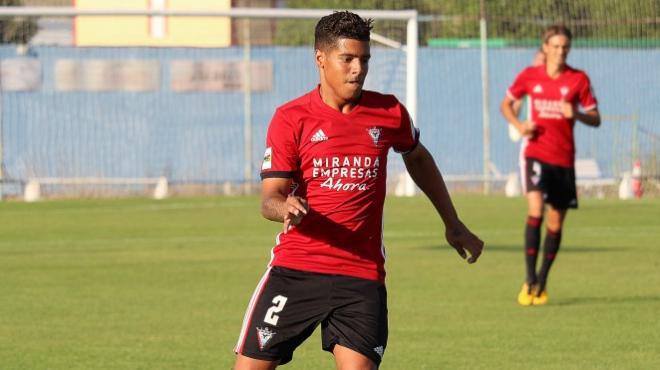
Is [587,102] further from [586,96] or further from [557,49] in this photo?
[557,49]

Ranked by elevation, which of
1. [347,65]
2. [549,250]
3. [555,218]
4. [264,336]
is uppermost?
[347,65]

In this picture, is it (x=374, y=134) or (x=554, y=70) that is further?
(x=554, y=70)

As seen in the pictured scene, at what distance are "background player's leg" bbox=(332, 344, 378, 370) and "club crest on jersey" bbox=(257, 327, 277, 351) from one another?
0.98 feet

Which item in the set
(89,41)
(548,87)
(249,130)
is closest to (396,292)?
(548,87)

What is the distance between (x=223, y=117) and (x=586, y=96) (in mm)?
18459

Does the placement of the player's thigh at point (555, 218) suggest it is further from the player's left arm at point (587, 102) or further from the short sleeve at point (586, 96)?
the short sleeve at point (586, 96)

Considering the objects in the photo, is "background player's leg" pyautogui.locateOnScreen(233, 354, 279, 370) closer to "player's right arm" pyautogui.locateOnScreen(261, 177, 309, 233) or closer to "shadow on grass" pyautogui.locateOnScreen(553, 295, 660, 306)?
"player's right arm" pyautogui.locateOnScreen(261, 177, 309, 233)

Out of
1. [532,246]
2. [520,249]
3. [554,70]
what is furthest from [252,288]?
[520,249]

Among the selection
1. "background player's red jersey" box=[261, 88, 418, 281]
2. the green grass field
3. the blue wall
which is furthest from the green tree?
"background player's red jersey" box=[261, 88, 418, 281]

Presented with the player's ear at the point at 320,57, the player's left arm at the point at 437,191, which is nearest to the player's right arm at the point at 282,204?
the player's ear at the point at 320,57

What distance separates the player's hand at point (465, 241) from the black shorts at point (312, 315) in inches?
21.1

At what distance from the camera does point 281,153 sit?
21.7 feet

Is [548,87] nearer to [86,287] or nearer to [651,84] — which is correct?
[86,287]

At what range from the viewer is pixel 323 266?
6.62m
